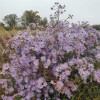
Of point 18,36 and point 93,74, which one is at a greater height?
point 18,36

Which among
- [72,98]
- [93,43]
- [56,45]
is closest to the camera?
[72,98]

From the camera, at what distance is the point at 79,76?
16.4ft

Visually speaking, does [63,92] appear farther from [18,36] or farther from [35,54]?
[18,36]

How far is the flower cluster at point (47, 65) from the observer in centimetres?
495

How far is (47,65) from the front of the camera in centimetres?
495

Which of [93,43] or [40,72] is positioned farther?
[93,43]

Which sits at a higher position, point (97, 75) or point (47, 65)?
point (47, 65)

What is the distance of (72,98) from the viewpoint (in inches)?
191

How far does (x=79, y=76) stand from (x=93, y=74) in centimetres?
21

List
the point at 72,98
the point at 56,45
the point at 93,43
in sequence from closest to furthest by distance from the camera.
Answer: the point at 72,98 → the point at 56,45 → the point at 93,43

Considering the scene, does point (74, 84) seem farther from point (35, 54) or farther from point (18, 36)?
point (18, 36)

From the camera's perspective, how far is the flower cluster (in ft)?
16.2

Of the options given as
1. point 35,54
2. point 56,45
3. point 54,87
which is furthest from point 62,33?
point 54,87

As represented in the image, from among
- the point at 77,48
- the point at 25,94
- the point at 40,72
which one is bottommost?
the point at 25,94
